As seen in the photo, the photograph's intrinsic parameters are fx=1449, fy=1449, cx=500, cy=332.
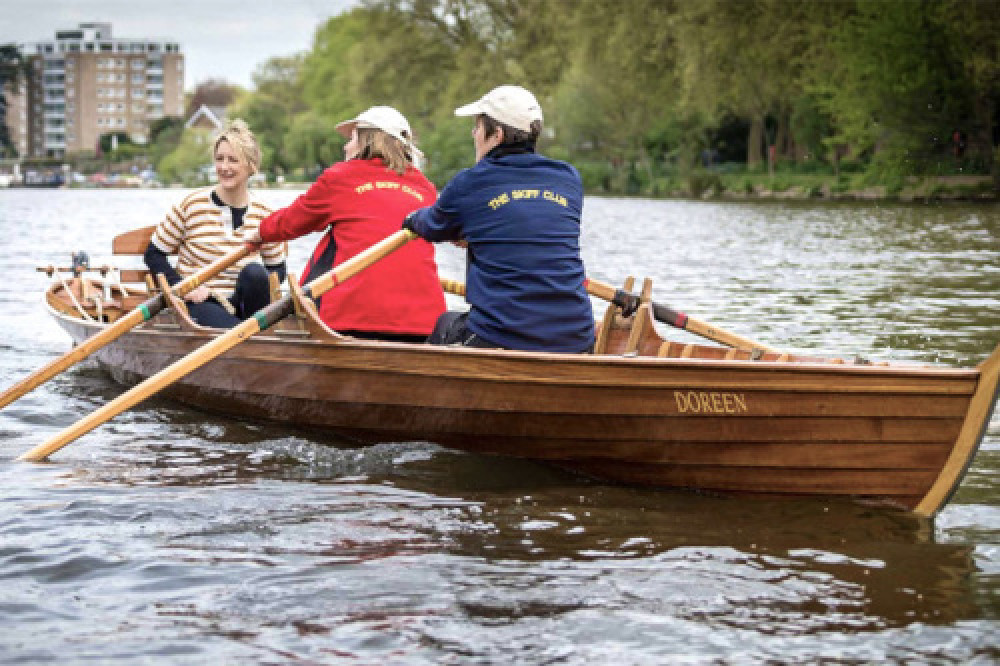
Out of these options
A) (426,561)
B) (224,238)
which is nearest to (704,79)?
(224,238)

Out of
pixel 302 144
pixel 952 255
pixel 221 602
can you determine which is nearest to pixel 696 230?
pixel 952 255

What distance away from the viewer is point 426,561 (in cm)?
524

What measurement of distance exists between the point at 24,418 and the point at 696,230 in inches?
853

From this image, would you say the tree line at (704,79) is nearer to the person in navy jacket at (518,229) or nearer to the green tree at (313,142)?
the green tree at (313,142)

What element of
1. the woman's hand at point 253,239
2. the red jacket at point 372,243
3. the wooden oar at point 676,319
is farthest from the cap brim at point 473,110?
the woman's hand at point 253,239

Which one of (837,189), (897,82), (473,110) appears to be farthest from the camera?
(837,189)

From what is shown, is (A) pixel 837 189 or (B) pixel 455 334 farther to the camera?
(A) pixel 837 189

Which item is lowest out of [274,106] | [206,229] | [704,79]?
[206,229]

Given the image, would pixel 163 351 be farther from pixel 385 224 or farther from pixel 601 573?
pixel 601 573

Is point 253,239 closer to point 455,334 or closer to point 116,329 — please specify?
point 116,329

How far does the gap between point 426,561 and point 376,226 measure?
8.51ft

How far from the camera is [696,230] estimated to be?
28.9 meters

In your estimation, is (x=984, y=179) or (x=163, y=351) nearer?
(x=163, y=351)

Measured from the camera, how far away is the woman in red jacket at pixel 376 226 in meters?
7.41
